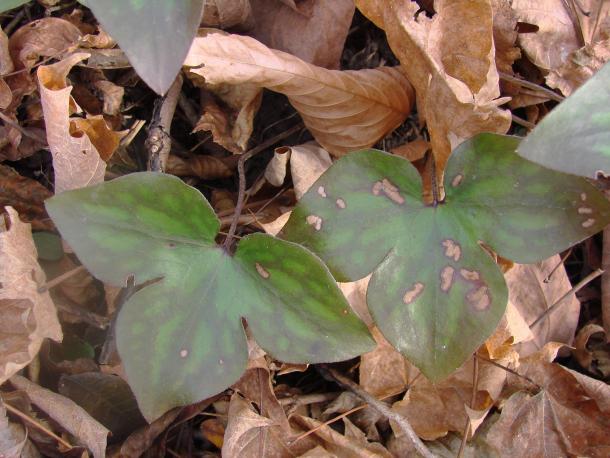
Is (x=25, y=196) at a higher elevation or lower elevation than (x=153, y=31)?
lower

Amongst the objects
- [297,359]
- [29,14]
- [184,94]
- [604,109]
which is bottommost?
[297,359]

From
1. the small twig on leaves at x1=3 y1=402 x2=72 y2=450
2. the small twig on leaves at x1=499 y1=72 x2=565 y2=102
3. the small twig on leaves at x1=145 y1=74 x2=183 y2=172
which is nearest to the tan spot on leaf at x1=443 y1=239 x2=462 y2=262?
the small twig on leaves at x1=499 y1=72 x2=565 y2=102

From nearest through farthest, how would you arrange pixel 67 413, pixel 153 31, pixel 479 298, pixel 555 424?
pixel 153 31, pixel 479 298, pixel 67 413, pixel 555 424

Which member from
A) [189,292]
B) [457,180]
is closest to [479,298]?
[457,180]

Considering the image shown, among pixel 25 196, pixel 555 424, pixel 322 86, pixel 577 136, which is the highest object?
pixel 577 136

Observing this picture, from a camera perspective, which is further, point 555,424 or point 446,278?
point 555,424

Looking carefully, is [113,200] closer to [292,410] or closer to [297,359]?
[297,359]

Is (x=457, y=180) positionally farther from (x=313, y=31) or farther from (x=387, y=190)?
(x=313, y=31)

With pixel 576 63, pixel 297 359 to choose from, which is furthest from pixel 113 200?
pixel 576 63
